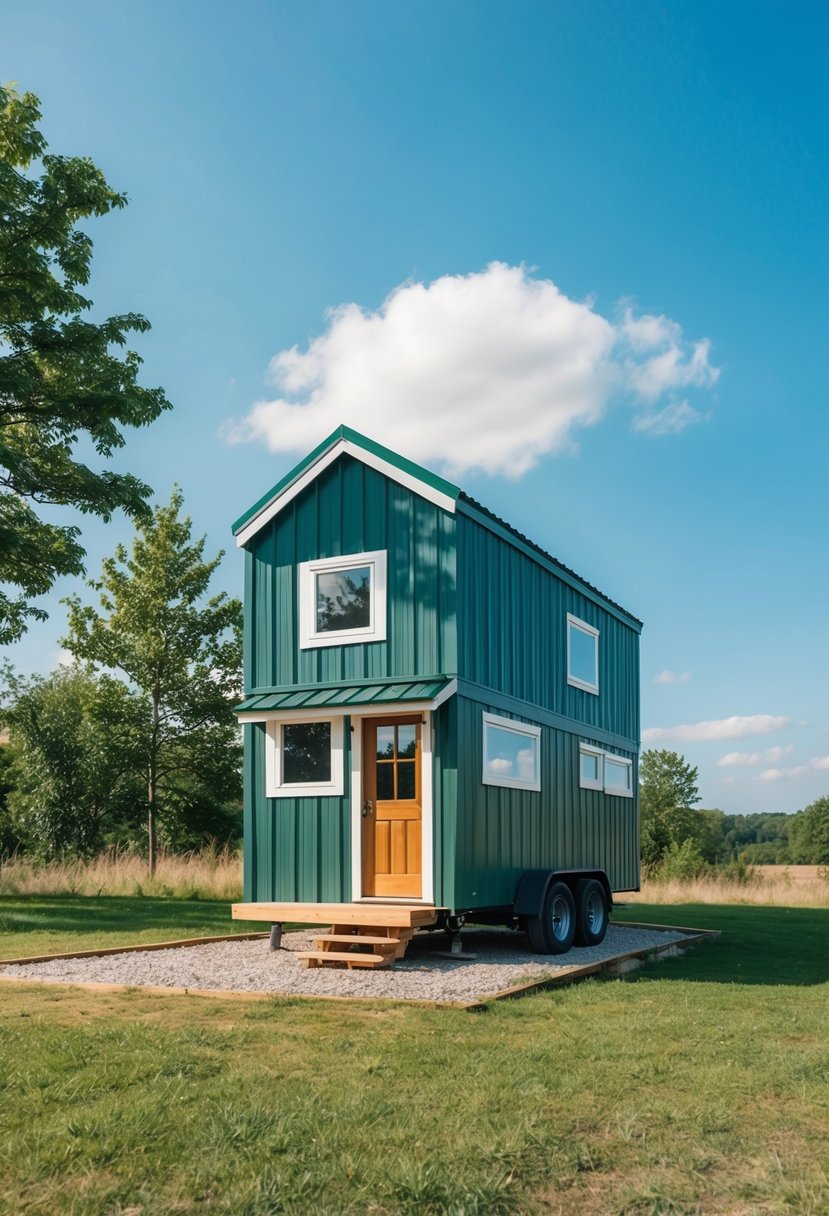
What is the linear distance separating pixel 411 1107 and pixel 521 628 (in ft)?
29.7

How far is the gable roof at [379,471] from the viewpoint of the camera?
1273 cm

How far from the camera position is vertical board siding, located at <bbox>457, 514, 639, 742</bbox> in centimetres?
1290

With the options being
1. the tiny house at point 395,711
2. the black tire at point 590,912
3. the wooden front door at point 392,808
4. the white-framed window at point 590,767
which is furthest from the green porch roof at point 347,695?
the white-framed window at point 590,767

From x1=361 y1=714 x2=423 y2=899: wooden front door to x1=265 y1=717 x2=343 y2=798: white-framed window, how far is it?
0.40 meters

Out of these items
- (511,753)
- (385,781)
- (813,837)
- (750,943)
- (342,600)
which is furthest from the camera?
(813,837)

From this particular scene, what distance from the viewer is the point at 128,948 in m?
13.1

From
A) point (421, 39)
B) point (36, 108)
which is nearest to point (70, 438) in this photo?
point (36, 108)

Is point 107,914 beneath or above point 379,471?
beneath

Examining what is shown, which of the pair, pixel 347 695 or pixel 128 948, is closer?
pixel 347 695

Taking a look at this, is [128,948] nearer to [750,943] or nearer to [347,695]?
[347,695]

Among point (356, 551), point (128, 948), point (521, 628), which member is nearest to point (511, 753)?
point (521, 628)

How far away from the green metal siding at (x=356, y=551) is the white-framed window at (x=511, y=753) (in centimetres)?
132

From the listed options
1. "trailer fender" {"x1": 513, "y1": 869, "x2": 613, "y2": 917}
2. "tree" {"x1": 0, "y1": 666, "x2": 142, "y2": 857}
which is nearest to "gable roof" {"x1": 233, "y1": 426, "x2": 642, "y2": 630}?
"trailer fender" {"x1": 513, "y1": 869, "x2": 613, "y2": 917}

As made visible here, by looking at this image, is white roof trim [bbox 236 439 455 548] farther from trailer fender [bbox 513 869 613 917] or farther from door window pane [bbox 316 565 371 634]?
trailer fender [bbox 513 869 613 917]
